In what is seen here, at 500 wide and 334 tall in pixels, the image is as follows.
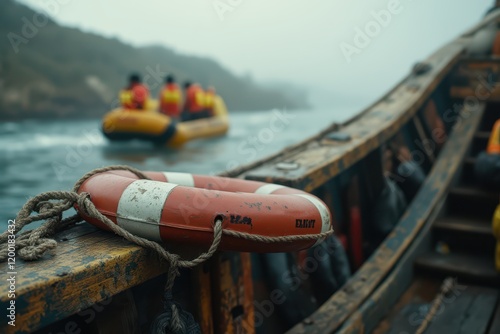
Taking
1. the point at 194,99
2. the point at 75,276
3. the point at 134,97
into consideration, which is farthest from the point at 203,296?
the point at 194,99

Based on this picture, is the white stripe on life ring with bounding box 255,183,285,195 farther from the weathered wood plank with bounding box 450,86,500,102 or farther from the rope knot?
the weathered wood plank with bounding box 450,86,500,102

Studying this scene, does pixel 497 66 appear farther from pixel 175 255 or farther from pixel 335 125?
pixel 175 255

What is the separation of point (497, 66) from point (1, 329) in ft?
13.2

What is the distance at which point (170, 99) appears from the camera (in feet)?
36.9

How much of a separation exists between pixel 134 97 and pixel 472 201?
816 cm

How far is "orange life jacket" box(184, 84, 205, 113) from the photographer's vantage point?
11891 millimetres

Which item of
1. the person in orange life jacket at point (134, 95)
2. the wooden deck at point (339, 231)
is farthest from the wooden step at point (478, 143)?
the person in orange life jacket at point (134, 95)

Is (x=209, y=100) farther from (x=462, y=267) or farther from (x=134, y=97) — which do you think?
(x=462, y=267)

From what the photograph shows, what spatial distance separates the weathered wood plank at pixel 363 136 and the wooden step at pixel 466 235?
2.11ft

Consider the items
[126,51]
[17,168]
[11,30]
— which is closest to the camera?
[17,168]

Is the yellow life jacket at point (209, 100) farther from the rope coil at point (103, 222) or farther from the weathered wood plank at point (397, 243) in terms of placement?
the rope coil at point (103, 222)

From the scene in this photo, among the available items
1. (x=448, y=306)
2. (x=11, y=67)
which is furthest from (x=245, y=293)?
(x=11, y=67)

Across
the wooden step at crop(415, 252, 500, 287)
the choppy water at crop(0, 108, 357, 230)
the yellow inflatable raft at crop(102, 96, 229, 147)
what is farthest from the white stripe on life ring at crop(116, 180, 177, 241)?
the yellow inflatable raft at crop(102, 96, 229, 147)

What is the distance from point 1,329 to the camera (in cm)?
104
